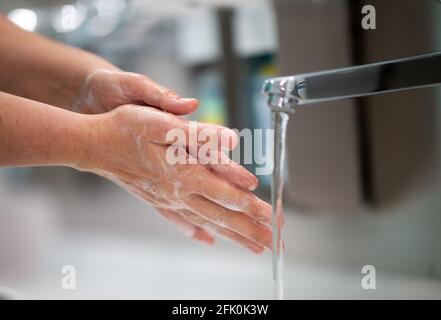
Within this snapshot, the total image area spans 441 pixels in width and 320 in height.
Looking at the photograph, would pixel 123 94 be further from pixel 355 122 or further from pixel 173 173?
pixel 355 122

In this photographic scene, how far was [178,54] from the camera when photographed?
132cm

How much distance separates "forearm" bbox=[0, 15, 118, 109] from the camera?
0.65 m

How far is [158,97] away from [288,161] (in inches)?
16.8

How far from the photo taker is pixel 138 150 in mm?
499

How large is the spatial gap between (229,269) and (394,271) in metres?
0.37

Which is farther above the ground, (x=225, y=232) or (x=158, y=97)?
(x=158, y=97)

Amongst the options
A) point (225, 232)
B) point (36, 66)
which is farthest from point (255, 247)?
point (36, 66)

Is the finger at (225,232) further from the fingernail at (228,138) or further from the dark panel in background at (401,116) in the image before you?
the dark panel in background at (401,116)

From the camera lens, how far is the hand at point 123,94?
1.66 ft

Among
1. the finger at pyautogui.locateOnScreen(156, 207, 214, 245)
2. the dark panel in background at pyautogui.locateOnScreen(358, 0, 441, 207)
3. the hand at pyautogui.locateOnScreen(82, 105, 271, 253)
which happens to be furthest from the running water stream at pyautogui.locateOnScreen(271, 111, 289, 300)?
the dark panel in background at pyautogui.locateOnScreen(358, 0, 441, 207)

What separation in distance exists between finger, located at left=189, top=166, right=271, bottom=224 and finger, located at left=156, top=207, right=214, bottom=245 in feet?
0.37

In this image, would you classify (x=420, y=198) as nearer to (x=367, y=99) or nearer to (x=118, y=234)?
(x=367, y=99)

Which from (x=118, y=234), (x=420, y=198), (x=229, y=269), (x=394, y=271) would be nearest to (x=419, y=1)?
(x=420, y=198)
